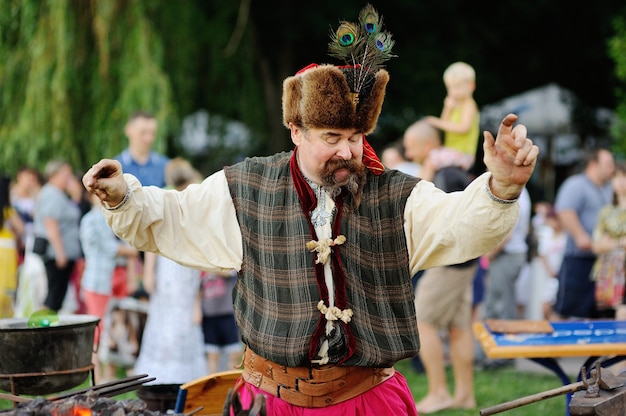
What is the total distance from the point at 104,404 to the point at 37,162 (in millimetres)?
8215

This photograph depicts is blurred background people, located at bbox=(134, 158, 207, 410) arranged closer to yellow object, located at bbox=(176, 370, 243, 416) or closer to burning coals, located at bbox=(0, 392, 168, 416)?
yellow object, located at bbox=(176, 370, 243, 416)

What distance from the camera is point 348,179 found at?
3355 mm

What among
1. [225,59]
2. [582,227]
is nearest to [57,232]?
[582,227]

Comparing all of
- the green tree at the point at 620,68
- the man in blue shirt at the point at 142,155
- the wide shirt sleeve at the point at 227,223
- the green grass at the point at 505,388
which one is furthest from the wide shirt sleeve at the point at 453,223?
the green tree at the point at 620,68

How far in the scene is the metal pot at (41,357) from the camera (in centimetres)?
388

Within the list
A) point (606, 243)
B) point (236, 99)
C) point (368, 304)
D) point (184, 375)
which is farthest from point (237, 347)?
point (236, 99)

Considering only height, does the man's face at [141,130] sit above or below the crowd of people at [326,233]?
above

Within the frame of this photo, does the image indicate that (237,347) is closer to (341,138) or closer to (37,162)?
(341,138)

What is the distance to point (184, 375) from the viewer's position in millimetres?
6660

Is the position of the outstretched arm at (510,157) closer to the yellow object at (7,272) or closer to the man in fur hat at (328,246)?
the man in fur hat at (328,246)

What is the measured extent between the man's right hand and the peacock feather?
35.9 inches

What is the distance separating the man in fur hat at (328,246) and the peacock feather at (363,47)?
0.05ft

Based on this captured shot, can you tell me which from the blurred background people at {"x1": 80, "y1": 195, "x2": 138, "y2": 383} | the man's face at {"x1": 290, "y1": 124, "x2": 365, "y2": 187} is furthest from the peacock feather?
the blurred background people at {"x1": 80, "y1": 195, "x2": 138, "y2": 383}

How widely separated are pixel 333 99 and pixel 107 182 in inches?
33.9
